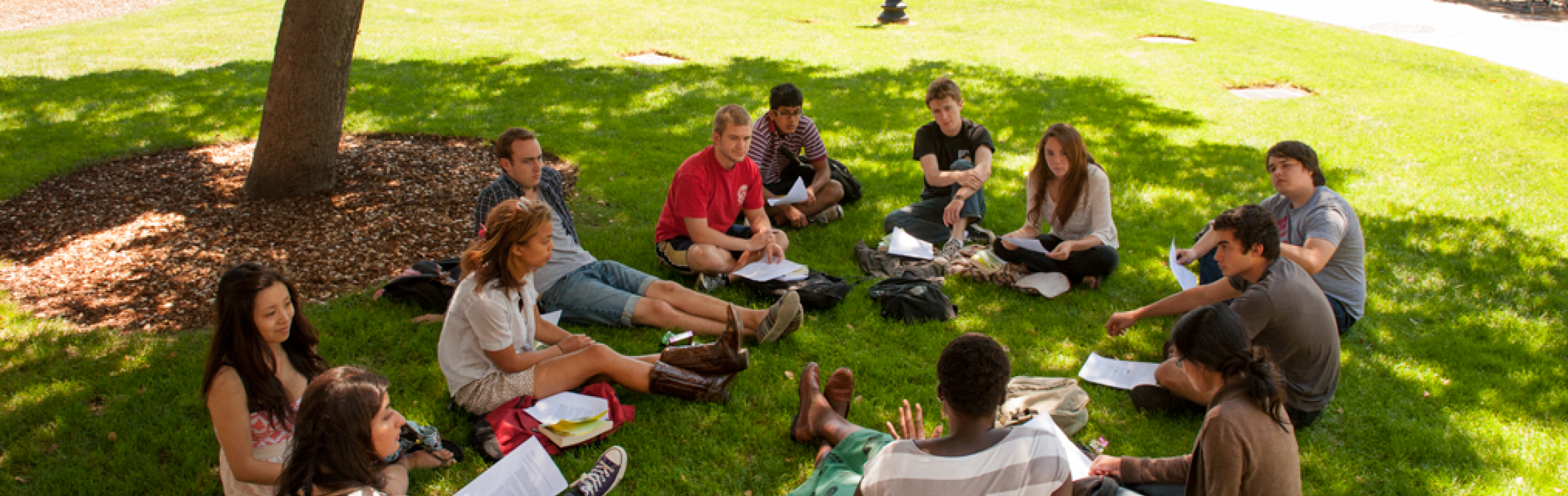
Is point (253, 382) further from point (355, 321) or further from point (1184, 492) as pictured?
point (1184, 492)

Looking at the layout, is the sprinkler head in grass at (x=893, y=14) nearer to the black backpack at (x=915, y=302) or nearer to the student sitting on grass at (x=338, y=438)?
the black backpack at (x=915, y=302)

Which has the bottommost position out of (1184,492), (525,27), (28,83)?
(1184,492)

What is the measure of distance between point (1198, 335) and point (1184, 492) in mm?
805

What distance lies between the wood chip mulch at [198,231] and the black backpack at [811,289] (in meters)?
2.59

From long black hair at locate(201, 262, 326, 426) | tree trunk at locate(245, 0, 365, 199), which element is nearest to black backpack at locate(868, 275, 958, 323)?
long black hair at locate(201, 262, 326, 426)

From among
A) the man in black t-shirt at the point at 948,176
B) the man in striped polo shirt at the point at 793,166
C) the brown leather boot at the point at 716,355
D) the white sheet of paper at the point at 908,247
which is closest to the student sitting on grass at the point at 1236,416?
the brown leather boot at the point at 716,355

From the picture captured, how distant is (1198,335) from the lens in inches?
125

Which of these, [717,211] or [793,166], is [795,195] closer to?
[793,166]

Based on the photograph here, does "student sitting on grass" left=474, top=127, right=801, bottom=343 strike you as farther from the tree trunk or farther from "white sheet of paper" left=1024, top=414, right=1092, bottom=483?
the tree trunk

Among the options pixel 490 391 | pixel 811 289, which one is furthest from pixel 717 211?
pixel 490 391

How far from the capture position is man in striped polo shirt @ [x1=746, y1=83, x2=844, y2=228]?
7.38 m

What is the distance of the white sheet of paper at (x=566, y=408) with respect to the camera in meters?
4.25

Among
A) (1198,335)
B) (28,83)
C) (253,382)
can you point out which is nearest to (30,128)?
(28,83)

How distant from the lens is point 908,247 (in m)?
6.61
